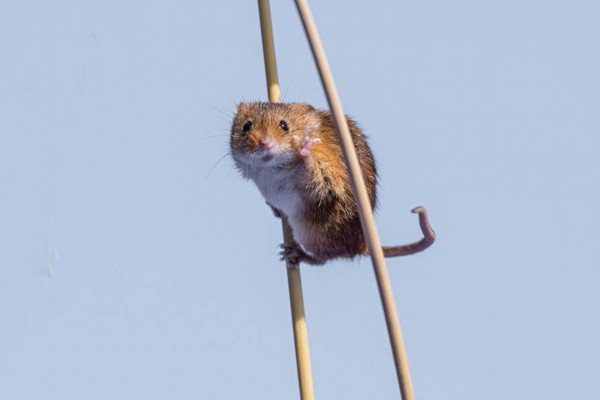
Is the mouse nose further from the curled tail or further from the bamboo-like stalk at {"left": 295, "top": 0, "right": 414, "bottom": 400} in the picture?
the bamboo-like stalk at {"left": 295, "top": 0, "right": 414, "bottom": 400}

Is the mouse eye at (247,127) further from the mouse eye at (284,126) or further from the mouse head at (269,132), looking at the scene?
the mouse eye at (284,126)

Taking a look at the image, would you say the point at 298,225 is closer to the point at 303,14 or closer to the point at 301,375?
the point at 301,375

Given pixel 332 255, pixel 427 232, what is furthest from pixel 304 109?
pixel 427 232

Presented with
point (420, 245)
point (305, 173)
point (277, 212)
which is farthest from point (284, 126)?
point (420, 245)

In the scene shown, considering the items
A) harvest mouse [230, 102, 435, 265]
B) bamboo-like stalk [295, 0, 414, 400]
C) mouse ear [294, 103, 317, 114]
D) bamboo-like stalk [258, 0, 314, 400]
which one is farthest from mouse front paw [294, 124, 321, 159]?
bamboo-like stalk [295, 0, 414, 400]

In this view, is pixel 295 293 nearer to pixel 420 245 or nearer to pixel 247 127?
pixel 420 245

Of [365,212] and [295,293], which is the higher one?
[295,293]

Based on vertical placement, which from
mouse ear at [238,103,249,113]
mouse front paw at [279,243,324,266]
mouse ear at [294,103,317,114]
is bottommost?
mouse front paw at [279,243,324,266]
